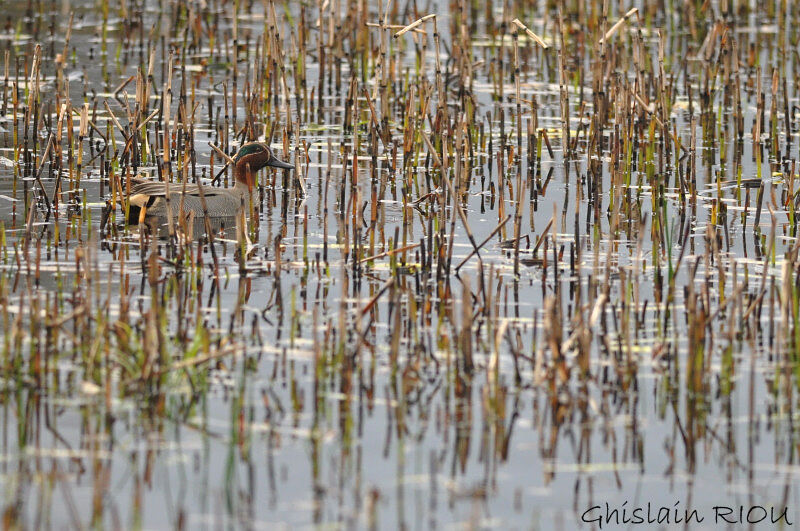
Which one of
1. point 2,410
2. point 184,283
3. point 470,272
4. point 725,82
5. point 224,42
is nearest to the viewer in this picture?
point 2,410

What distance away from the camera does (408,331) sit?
6.47 meters

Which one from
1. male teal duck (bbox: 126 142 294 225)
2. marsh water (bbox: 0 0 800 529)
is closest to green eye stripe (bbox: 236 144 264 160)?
male teal duck (bbox: 126 142 294 225)

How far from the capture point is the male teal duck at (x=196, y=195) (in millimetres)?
8695

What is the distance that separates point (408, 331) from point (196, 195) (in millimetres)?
2839

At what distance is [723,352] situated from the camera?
236 inches

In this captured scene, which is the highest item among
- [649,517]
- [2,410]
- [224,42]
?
[224,42]

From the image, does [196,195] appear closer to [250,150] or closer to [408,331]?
[250,150]

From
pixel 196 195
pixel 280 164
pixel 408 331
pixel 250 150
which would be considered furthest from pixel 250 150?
pixel 408 331

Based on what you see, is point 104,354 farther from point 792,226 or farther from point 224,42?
point 224,42

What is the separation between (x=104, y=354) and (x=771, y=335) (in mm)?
2938

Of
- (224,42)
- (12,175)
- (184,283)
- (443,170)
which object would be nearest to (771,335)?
(443,170)

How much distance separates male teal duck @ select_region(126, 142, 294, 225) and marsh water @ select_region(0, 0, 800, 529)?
6.8 inches

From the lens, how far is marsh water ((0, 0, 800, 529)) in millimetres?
4980

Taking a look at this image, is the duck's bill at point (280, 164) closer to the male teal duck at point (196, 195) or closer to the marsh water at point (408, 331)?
the male teal duck at point (196, 195)
